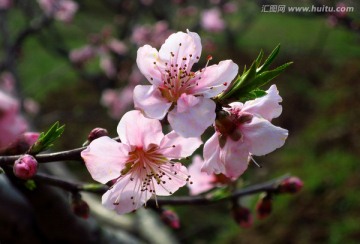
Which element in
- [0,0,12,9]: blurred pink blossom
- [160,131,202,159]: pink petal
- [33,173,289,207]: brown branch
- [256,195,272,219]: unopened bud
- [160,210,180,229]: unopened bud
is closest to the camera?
[160,131,202,159]: pink petal

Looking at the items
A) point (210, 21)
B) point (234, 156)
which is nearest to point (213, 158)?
point (234, 156)

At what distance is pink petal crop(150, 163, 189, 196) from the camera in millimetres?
950

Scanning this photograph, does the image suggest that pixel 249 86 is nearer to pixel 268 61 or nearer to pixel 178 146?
pixel 268 61

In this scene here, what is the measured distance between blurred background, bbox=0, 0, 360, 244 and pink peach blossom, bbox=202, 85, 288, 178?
123 cm

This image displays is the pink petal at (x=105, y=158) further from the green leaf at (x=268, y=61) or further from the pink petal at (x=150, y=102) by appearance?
the green leaf at (x=268, y=61)

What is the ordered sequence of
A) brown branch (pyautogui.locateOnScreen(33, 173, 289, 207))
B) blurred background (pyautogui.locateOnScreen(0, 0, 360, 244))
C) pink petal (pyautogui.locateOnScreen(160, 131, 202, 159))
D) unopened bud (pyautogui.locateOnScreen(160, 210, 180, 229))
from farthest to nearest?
1. blurred background (pyautogui.locateOnScreen(0, 0, 360, 244))
2. unopened bud (pyautogui.locateOnScreen(160, 210, 180, 229))
3. brown branch (pyautogui.locateOnScreen(33, 173, 289, 207))
4. pink petal (pyautogui.locateOnScreen(160, 131, 202, 159))

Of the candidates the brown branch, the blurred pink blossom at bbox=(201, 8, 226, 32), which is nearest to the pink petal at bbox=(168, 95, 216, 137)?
the brown branch

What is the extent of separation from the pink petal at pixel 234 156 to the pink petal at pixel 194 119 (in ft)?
0.28

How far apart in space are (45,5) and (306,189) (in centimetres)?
288

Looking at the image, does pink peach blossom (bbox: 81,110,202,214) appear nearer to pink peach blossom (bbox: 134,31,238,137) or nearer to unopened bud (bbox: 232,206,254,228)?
pink peach blossom (bbox: 134,31,238,137)

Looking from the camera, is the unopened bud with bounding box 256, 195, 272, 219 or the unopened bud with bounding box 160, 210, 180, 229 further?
the unopened bud with bounding box 256, 195, 272, 219

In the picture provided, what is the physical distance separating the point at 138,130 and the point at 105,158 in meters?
0.08

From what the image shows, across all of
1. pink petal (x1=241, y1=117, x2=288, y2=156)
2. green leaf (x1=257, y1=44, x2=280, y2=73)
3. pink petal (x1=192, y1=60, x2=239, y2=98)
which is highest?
green leaf (x1=257, y1=44, x2=280, y2=73)

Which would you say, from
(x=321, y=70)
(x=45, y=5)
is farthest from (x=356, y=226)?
(x=321, y=70)
